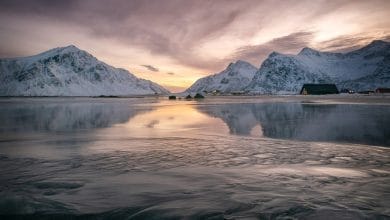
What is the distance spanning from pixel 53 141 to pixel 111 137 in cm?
295

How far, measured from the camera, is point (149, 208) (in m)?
7.06

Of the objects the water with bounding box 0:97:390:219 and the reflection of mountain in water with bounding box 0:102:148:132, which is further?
the reflection of mountain in water with bounding box 0:102:148:132

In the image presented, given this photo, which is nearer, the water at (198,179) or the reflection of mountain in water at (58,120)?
the water at (198,179)

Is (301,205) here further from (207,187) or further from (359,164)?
(359,164)

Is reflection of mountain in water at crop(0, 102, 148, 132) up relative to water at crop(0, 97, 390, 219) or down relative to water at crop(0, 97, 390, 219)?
down

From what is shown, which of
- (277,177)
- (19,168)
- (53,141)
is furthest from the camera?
(53,141)

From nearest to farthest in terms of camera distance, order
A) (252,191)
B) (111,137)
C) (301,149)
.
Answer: (252,191) → (301,149) → (111,137)

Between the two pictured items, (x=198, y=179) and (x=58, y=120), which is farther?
(x=58, y=120)

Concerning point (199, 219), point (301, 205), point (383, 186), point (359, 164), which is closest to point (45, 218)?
point (199, 219)

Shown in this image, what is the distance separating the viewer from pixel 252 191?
8.12 metres

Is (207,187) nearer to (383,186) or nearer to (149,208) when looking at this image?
(149,208)

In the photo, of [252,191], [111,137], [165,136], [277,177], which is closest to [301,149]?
[277,177]

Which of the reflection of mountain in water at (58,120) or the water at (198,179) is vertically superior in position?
the water at (198,179)

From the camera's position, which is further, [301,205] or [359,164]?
[359,164]
